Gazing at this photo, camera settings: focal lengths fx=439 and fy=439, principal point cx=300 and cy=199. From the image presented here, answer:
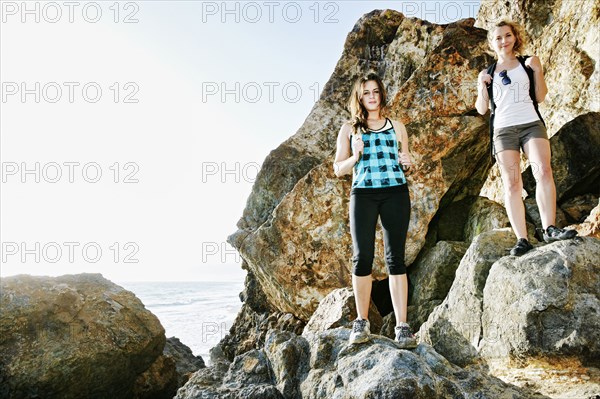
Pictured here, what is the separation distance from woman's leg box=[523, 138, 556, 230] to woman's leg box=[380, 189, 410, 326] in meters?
1.47

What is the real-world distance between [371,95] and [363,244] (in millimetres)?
1597

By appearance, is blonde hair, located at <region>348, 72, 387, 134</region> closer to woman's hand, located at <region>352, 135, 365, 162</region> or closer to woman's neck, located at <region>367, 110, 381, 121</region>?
woman's neck, located at <region>367, 110, 381, 121</region>

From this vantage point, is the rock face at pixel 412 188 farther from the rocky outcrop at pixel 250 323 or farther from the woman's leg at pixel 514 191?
the woman's leg at pixel 514 191

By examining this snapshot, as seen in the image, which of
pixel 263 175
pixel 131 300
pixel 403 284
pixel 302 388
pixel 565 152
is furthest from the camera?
pixel 263 175

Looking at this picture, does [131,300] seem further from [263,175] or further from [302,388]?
[302,388]

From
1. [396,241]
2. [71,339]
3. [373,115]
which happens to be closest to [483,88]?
[373,115]

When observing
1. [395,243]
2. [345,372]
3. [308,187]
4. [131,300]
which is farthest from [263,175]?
[345,372]

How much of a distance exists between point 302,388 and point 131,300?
5.44 metres

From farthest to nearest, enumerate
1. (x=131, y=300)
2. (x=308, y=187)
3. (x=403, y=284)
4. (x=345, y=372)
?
(x=308, y=187), (x=131, y=300), (x=403, y=284), (x=345, y=372)

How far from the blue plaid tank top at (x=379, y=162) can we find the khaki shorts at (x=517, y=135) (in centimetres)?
125

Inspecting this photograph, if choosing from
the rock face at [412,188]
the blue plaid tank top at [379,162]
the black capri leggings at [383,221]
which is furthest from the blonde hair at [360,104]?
the rock face at [412,188]

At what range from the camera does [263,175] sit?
37.5ft

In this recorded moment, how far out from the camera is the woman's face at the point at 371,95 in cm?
468

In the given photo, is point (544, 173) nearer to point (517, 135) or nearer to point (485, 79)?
point (517, 135)
